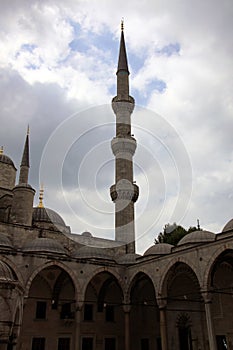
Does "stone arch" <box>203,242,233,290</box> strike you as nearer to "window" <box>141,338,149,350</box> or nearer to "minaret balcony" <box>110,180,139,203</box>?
"window" <box>141,338,149,350</box>

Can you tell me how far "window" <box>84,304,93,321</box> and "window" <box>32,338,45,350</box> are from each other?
244 centimetres

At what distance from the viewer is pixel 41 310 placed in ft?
56.7

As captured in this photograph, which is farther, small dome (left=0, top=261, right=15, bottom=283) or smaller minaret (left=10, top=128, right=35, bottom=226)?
smaller minaret (left=10, top=128, right=35, bottom=226)

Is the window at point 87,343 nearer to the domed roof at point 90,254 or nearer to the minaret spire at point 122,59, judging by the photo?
the domed roof at point 90,254

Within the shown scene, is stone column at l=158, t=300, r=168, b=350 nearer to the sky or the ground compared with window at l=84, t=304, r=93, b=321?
nearer to the ground

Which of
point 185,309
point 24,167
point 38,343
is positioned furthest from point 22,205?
point 185,309

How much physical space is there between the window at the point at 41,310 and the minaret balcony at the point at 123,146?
11.1m

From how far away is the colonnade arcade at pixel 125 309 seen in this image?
15.6m

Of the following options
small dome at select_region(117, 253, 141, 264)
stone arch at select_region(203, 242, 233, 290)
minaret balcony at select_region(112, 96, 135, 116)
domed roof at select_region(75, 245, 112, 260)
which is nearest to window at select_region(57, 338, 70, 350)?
domed roof at select_region(75, 245, 112, 260)

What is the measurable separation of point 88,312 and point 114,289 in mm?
2051

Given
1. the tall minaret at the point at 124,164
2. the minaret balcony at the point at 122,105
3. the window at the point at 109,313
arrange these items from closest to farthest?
the window at the point at 109,313
the tall minaret at the point at 124,164
the minaret balcony at the point at 122,105

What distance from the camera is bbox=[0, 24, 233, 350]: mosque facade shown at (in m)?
15.1

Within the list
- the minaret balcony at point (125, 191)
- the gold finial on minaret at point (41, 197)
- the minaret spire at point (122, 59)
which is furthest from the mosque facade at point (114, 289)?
the minaret spire at point (122, 59)

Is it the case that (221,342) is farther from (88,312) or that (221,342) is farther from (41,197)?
(41,197)
